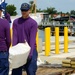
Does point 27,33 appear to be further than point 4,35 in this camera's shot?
Yes

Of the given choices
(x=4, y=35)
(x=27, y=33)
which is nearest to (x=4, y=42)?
(x=4, y=35)

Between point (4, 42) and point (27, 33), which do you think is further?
point (27, 33)

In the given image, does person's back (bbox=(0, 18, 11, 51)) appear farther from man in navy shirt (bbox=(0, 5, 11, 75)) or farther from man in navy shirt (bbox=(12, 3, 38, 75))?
man in navy shirt (bbox=(12, 3, 38, 75))

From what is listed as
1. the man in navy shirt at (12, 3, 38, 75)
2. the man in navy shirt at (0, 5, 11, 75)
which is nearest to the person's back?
the man in navy shirt at (0, 5, 11, 75)

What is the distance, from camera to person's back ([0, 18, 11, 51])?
20.4 feet

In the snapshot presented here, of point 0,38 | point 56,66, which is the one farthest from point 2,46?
point 56,66

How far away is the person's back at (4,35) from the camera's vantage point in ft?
20.4

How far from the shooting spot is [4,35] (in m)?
6.29

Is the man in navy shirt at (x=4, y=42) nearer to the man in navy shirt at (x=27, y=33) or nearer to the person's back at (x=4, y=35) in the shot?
the person's back at (x=4, y=35)

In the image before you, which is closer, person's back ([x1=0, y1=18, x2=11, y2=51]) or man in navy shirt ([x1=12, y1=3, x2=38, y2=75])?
person's back ([x1=0, y1=18, x2=11, y2=51])

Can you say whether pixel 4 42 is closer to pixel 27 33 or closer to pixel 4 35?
pixel 4 35

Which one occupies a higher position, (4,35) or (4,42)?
(4,35)

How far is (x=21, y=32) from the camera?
261 inches

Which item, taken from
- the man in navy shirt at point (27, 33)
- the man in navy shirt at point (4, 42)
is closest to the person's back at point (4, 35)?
the man in navy shirt at point (4, 42)
